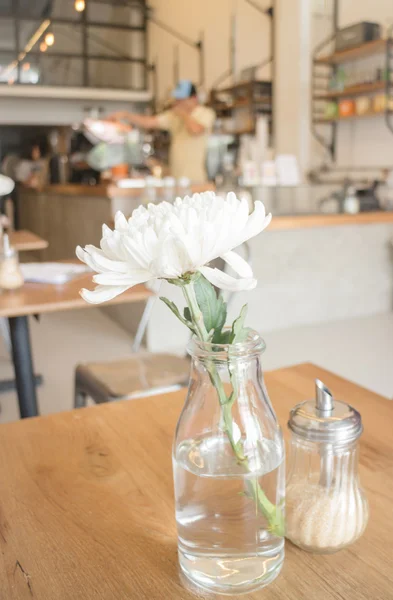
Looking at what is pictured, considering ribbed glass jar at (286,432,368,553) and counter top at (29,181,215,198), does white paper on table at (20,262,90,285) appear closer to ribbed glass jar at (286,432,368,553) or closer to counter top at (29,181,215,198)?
ribbed glass jar at (286,432,368,553)

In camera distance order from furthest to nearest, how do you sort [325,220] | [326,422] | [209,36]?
1. [209,36]
2. [325,220]
3. [326,422]

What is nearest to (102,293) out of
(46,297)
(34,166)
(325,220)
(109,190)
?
(46,297)

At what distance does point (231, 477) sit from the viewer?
60 cm

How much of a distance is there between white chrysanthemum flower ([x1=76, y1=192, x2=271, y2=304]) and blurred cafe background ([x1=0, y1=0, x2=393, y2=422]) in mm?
1406

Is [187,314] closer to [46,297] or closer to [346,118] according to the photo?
[46,297]

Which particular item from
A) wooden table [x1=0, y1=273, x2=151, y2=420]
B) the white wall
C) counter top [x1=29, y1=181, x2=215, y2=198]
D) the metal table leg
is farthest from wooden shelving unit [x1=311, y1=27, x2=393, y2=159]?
the metal table leg

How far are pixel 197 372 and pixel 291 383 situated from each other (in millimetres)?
616

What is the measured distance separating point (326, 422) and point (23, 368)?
180 cm

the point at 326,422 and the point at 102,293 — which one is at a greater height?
the point at 102,293

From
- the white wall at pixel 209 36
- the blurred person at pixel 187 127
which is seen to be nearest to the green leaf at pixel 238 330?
the blurred person at pixel 187 127

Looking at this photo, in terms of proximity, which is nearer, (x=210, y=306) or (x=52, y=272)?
(x=210, y=306)

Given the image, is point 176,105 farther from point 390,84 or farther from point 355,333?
point 355,333

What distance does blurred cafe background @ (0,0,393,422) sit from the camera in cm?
379

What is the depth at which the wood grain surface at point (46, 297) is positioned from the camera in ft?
6.21
